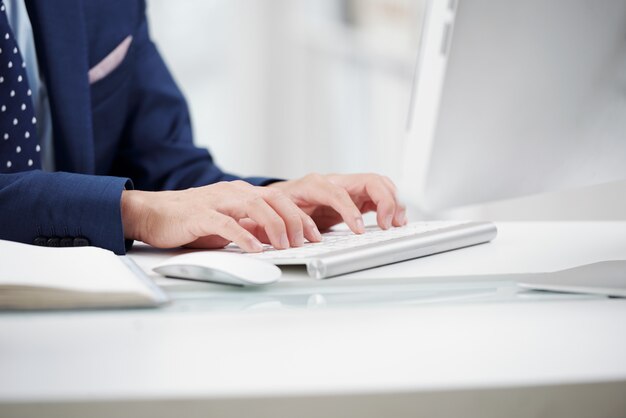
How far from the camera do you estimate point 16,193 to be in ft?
2.35

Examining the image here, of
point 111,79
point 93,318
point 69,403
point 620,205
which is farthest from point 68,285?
point 620,205

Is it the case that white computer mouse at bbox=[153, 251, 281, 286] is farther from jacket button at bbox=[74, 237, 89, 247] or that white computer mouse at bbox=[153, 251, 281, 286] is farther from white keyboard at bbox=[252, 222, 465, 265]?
Result: jacket button at bbox=[74, 237, 89, 247]

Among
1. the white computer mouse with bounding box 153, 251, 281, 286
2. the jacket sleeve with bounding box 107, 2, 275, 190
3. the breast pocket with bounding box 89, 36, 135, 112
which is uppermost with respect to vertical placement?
the breast pocket with bounding box 89, 36, 135, 112

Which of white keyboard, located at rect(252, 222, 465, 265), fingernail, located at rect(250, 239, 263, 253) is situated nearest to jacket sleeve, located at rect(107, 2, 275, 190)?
white keyboard, located at rect(252, 222, 465, 265)

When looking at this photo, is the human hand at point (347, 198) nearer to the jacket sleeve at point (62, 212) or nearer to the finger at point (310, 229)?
the finger at point (310, 229)

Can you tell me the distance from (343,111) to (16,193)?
2772mm

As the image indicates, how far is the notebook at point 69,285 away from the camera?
436 mm

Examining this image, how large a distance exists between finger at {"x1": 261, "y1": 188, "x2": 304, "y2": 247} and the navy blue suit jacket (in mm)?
148

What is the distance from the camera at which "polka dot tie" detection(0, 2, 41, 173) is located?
870mm

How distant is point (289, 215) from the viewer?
68 cm

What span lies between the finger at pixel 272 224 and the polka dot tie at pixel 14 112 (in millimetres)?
369

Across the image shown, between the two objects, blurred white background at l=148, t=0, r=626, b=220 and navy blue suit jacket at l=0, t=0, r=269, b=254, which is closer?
navy blue suit jacket at l=0, t=0, r=269, b=254

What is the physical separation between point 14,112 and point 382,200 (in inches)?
17.3

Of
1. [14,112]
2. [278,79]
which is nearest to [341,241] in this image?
[14,112]
